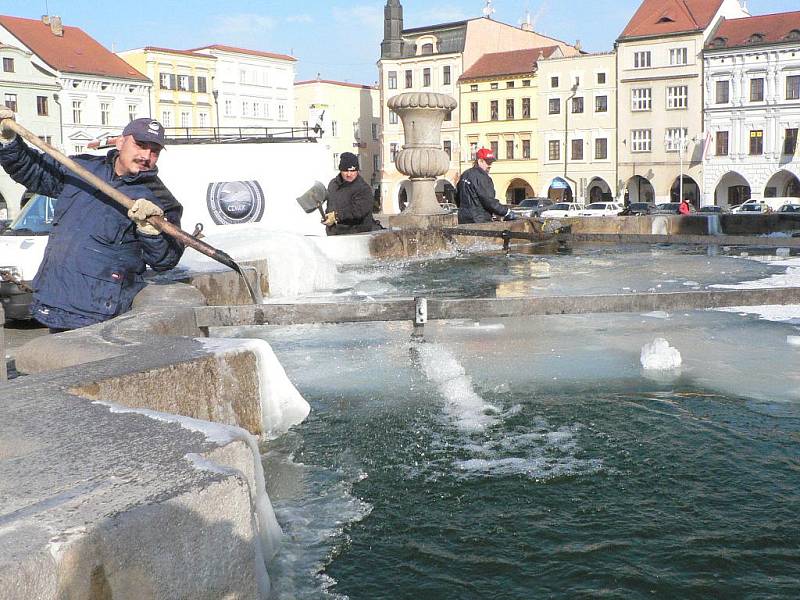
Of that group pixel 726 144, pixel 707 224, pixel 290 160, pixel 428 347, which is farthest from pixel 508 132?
pixel 428 347

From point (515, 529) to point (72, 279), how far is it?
2561 mm

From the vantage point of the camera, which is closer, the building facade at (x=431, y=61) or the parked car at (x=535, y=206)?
the parked car at (x=535, y=206)

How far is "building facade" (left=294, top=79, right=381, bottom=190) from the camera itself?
274 ft

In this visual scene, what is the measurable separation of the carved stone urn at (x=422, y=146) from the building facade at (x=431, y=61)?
53405 millimetres

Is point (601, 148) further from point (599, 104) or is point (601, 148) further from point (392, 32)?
point (392, 32)

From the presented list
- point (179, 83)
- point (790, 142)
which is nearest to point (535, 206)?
point (790, 142)

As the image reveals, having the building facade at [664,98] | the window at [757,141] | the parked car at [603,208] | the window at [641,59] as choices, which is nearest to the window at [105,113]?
the parked car at [603,208]

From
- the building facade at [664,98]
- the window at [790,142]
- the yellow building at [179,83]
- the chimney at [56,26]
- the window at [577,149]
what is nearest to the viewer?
the window at [790,142]

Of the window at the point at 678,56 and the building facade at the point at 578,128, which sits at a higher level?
the window at the point at 678,56

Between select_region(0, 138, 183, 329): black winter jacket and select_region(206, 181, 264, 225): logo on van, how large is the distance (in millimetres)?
7577

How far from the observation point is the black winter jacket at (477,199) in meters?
13.5

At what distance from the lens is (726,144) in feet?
193

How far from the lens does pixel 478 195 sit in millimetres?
13602

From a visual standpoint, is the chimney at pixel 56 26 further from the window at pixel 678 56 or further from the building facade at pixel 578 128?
the window at pixel 678 56
